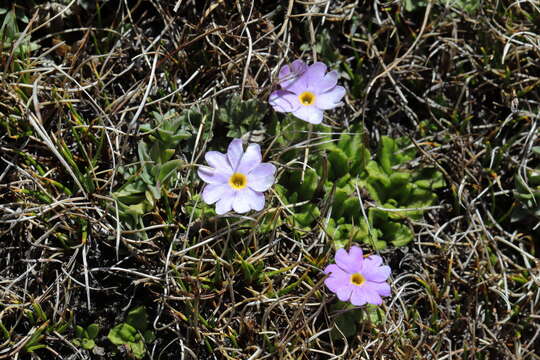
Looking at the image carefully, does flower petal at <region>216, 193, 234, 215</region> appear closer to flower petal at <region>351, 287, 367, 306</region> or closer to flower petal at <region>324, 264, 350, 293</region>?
flower petal at <region>324, 264, 350, 293</region>

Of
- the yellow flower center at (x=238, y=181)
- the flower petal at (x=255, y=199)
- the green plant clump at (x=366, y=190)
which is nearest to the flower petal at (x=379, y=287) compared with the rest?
the green plant clump at (x=366, y=190)

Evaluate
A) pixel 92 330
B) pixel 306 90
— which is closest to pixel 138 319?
pixel 92 330

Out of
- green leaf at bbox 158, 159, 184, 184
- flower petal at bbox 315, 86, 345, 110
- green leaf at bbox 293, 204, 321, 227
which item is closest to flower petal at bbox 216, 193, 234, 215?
green leaf at bbox 158, 159, 184, 184

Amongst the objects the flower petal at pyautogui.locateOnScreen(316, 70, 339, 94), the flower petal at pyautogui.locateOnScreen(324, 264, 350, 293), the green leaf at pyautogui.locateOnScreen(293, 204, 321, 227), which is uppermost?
the flower petal at pyautogui.locateOnScreen(316, 70, 339, 94)

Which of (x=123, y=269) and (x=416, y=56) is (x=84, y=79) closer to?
(x=123, y=269)

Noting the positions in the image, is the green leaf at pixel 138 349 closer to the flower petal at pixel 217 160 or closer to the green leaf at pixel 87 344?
the green leaf at pixel 87 344

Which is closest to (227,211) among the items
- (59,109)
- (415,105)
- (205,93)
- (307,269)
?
(307,269)

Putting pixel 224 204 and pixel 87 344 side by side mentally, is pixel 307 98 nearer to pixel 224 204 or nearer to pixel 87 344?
pixel 224 204
